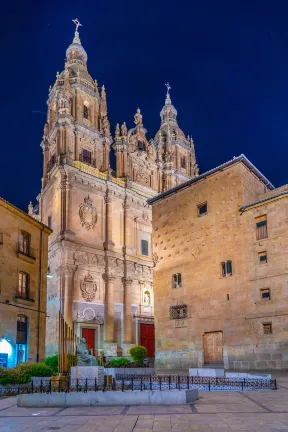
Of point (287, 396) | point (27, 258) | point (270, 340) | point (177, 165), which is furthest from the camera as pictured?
point (177, 165)

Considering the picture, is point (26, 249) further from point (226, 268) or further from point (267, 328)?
point (267, 328)

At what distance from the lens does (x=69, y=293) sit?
144 ft

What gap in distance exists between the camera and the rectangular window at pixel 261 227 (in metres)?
29.8

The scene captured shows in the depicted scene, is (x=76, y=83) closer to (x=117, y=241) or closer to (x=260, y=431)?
(x=117, y=241)

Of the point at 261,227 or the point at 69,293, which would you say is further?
the point at 69,293

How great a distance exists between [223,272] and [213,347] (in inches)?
209

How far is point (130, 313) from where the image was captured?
160ft

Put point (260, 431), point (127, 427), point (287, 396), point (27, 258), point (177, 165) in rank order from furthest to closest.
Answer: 1. point (177, 165)
2. point (27, 258)
3. point (287, 396)
4. point (127, 427)
5. point (260, 431)

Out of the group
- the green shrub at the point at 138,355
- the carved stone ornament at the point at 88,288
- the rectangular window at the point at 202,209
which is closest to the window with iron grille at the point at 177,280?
the rectangular window at the point at 202,209

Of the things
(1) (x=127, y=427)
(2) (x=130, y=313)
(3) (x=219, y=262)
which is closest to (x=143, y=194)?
(2) (x=130, y=313)

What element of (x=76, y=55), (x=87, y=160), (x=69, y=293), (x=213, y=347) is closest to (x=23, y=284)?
(x=69, y=293)

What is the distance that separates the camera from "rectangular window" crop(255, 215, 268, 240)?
97.9 feet

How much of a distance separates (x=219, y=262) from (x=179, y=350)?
732cm

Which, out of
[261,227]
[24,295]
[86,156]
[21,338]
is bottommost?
[21,338]
